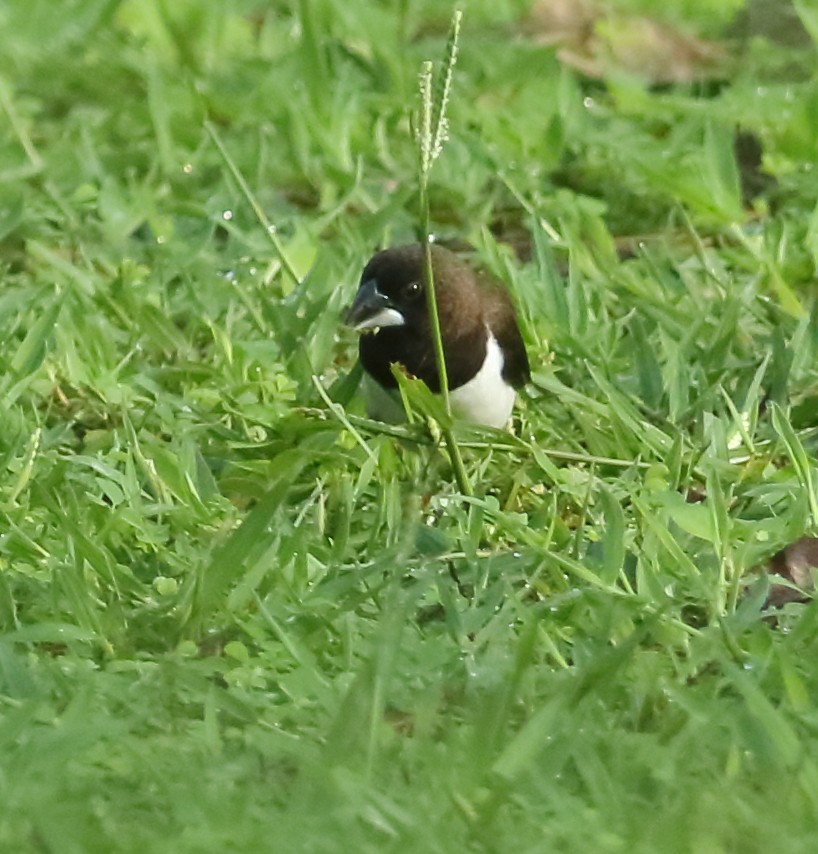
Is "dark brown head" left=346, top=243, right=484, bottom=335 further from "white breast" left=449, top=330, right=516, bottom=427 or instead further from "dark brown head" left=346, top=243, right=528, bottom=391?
"white breast" left=449, top=330, right=516, bottom=427

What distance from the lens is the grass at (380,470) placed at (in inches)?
98.6

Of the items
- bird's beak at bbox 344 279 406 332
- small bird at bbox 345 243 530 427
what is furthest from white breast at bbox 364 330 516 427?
bird's beak at bbox 344 279 406 332

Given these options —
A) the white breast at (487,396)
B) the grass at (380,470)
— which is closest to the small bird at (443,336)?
the white breast at (487,396)

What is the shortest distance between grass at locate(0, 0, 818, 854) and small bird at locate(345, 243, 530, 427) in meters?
0.12

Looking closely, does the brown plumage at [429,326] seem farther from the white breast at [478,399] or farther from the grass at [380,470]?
the grass at [380,470]

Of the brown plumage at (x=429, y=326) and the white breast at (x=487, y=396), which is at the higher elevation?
the brown plumage at (x=429, y=326)

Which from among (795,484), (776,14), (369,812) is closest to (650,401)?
(795,484)

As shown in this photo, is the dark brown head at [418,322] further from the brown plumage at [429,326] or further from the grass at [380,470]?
the grass at [380,470]

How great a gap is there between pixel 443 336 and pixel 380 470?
0.74 meters

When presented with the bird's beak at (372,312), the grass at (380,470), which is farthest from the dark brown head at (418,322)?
the grass at (380,470)

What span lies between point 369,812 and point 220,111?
13.7ft

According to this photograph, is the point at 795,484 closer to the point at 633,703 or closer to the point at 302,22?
the point at 633,703

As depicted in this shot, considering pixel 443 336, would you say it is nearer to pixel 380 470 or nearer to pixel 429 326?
pixel 429 326

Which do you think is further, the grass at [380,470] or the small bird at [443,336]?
the small bird at [443,336]
